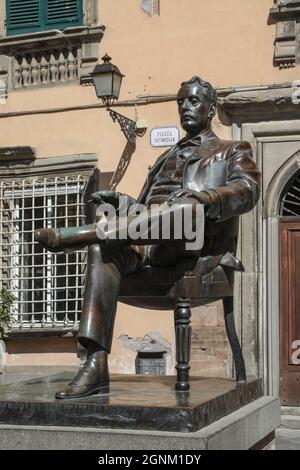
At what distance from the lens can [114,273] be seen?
379 centimetres

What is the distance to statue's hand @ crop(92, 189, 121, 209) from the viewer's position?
13.7 feet

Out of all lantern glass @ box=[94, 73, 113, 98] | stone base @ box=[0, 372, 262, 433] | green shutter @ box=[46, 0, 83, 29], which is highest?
green shutter @ box=[46, 0, 83, 29]

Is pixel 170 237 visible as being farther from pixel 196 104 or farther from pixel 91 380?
pixel 196 104

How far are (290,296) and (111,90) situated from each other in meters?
2.80

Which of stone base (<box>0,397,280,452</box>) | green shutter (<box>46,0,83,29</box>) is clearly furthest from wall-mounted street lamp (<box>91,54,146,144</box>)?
stone base (<box>0,397,280,452</box>)

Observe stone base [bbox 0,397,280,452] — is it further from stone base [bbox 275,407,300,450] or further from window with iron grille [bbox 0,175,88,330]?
window with iron grille [bbox 0,175,88,330]

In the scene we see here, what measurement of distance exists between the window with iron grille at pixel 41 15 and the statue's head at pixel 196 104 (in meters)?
5.65

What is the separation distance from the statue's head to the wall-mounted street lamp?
4.62 m

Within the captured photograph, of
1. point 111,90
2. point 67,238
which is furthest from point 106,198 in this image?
point 111,90

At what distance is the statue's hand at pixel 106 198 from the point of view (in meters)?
4.17

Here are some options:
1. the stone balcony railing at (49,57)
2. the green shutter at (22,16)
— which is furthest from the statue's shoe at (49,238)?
the green shutter at (22,16)

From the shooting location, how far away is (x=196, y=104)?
4309mm

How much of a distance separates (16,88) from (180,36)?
6.71 feet
